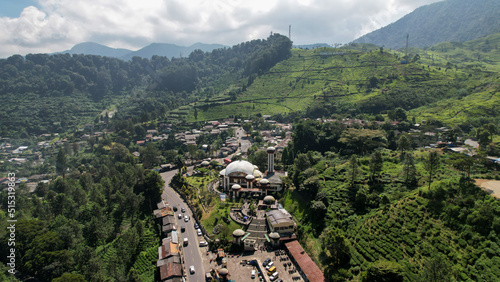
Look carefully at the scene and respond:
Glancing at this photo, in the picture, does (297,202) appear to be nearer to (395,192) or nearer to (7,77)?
(395,192)

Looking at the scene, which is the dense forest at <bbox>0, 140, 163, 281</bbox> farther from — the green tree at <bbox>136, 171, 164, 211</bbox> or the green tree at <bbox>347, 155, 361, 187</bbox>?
the green tree at <bbox>347, 155, 361, 187</bbox>

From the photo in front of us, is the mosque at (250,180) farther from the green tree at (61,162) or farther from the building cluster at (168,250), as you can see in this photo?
the green tree at (61,162)

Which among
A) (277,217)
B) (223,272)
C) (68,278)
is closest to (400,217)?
(277,217)

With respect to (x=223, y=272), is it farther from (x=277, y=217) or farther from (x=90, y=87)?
(x=90, y=87)

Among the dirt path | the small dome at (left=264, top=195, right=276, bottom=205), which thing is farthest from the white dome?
the dirt path

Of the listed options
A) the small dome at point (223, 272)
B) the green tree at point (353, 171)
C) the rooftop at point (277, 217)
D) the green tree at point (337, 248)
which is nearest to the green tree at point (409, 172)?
the green tree at point (353, 171)
